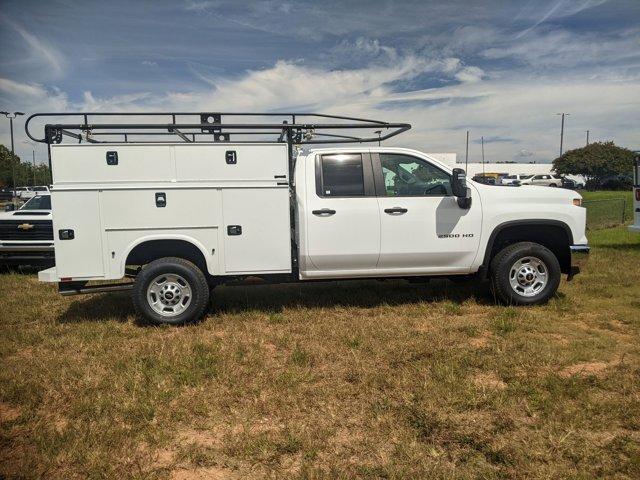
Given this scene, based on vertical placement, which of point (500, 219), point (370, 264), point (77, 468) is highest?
point (500, 219)

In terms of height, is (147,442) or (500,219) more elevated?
(500,219)

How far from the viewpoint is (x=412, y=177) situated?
19.3 ft

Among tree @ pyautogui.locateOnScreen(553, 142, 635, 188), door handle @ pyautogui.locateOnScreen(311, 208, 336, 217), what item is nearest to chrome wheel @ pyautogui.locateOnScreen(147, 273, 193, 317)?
door handle @ pyautogui.locateOnScreen(311, 208, 336, 217)

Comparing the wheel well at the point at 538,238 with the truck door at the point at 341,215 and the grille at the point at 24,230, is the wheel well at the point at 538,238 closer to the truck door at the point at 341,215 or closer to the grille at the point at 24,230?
the truck door at the point at 341,215

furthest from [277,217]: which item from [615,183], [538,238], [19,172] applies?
[19,172]

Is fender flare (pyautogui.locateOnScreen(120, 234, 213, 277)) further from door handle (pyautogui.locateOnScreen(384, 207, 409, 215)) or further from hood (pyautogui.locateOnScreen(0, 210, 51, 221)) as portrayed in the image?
hood (pyautogui.locateOnScreen(0, 210, 51, 221))

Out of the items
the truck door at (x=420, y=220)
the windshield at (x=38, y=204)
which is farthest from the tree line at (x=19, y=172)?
the truck door at (x=420, y=220)

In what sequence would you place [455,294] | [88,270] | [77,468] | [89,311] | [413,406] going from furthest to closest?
[455,294]
[89,311]
[88,270]
[413,406]
[77,468]

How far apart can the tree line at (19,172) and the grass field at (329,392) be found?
168 feet

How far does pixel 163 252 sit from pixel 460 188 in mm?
3497

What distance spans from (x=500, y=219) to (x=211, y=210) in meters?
3.41

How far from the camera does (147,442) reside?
3121 millimetres

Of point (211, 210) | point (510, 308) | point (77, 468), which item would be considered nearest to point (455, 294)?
point (510, 308)

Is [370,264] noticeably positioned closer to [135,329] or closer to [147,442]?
[135,329]
